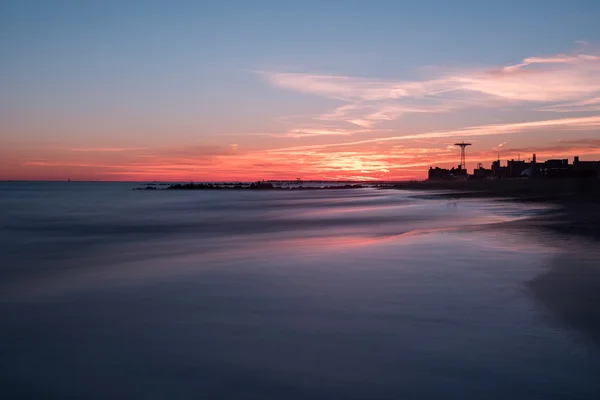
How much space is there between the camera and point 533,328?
6414mm

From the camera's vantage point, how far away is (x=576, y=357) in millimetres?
5383

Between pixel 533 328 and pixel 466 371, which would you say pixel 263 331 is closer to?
pixel 466 371

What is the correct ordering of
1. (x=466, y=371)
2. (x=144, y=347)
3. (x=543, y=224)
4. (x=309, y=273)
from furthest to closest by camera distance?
1. (x=543, y=224)
2. (x=309, y=273)
3. (x=144, y=347)
4. (x=466, y=371)

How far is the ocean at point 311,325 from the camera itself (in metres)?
5.04

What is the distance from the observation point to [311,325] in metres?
6.98

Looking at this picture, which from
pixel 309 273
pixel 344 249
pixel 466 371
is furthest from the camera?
pixel 344 249

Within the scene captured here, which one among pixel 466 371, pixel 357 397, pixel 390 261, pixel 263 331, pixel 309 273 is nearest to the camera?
pixel 357 397

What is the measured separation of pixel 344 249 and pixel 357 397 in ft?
32.3

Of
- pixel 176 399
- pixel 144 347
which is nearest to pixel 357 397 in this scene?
pixel 176 399

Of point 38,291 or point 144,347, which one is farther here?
point 38,291

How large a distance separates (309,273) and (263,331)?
13.3 ft

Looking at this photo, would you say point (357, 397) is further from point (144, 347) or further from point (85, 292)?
point (85, 292)

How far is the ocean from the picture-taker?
504 cm

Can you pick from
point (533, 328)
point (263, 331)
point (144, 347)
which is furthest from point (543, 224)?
point (144, 347)
